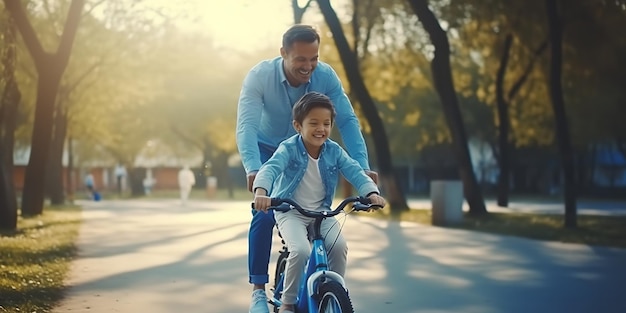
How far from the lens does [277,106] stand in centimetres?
615

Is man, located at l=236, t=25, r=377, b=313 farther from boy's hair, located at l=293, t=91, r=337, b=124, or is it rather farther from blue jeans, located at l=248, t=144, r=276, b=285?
boy's hair, located at l=293, t=91, r=337, b=124

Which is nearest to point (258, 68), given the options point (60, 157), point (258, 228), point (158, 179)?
point (258, 228)

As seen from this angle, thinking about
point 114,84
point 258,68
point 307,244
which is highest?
point 114,84

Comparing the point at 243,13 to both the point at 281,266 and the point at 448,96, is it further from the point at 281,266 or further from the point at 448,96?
the point at 281,266

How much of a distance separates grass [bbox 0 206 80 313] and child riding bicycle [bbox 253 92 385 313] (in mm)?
3278

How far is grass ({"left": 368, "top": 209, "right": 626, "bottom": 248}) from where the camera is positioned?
1616 centimetres

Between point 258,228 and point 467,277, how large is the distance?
16.1ft

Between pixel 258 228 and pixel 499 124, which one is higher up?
pixel 499 124

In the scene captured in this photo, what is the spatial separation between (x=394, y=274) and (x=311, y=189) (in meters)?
5.54

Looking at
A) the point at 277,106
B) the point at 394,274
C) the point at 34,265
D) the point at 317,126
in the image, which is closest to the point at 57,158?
the point at 34,265

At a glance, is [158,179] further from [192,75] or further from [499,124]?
[499,124]

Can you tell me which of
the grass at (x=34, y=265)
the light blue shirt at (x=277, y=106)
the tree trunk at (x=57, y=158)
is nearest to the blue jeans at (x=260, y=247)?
the light blue shirt at (x=277, y=106)

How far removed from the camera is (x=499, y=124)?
3169 centimetres

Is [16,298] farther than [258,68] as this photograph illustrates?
Yes
